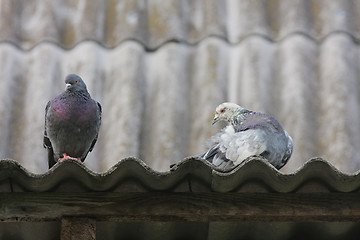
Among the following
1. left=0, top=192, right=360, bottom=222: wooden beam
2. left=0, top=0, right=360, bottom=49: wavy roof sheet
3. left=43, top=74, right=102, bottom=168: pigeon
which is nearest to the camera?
left=0, top=192, right=360, bottom=222: wooden beam

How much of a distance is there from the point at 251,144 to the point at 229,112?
85 cm

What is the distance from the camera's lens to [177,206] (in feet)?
13.9

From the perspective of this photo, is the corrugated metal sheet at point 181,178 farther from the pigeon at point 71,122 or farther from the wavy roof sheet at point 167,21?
the wavy roof sheet at point 167,21

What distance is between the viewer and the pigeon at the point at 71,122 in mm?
5895

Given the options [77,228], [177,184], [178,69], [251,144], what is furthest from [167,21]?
[77,228]

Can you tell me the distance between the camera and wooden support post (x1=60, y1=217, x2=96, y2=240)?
414 centimetres

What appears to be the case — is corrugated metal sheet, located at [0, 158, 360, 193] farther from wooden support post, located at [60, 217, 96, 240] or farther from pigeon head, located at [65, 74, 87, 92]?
pigeon head, located at [65, 74, 87, 92]

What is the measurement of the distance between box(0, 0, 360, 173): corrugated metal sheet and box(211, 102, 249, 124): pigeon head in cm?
65

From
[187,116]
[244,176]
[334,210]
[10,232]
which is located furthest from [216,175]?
[187,116]

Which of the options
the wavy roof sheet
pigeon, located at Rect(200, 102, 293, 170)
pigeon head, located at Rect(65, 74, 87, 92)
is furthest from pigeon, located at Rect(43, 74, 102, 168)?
the wavy roof sheet

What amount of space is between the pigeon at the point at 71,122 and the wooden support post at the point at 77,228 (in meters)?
1.65

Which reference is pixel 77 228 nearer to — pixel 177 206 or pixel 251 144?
pixel 177 206

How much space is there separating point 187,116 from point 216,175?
289 centimetres

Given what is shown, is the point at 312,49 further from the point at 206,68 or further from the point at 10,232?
the point at 10,232
